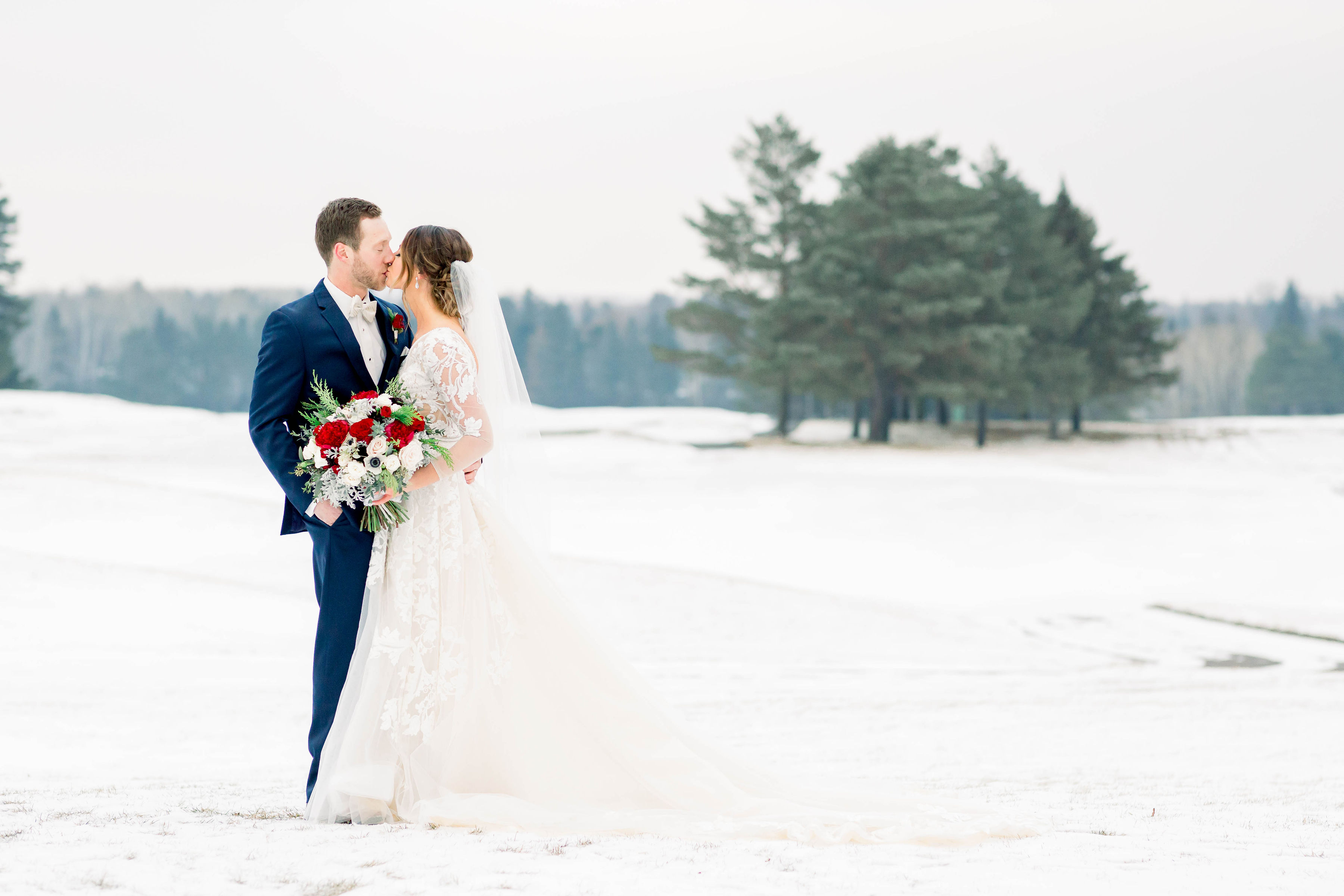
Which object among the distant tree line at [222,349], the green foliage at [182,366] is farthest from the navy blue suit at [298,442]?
the green foliage at [182,366]

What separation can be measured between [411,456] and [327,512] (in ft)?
1.22

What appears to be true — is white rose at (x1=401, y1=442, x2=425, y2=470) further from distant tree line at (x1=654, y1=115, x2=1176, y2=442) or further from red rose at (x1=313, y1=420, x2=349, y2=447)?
distant tree line at (x1=654, y1=115, x2=1176, y2=442)

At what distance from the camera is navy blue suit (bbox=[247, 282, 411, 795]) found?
343cm

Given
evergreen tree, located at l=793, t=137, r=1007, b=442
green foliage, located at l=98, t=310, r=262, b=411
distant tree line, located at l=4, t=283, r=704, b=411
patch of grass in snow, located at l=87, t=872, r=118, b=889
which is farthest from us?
distant tree line, located at l=4, t=283, r=704, b=411

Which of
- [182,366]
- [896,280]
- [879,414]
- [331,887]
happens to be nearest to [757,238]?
[896,280]

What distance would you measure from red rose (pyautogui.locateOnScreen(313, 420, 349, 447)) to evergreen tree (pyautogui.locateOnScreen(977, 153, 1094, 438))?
27.2 m

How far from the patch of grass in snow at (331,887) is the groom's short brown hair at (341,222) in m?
2.12

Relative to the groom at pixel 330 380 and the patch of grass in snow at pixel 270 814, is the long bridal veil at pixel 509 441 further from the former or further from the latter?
the patch of grass in snow at pixel 270 814

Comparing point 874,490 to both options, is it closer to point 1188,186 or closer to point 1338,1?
point 1338,1

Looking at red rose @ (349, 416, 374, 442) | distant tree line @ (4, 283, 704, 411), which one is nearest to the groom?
red rose @ (349, 416, 374, 442)

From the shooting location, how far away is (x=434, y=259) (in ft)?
11.8

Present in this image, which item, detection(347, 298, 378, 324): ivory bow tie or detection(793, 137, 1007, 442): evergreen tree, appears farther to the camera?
detection(793, 137, 1007, 442): evergreen tree

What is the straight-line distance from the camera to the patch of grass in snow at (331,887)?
2.40 metres

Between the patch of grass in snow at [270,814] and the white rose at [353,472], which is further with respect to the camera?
the patch of grass in snow at [270,814]
